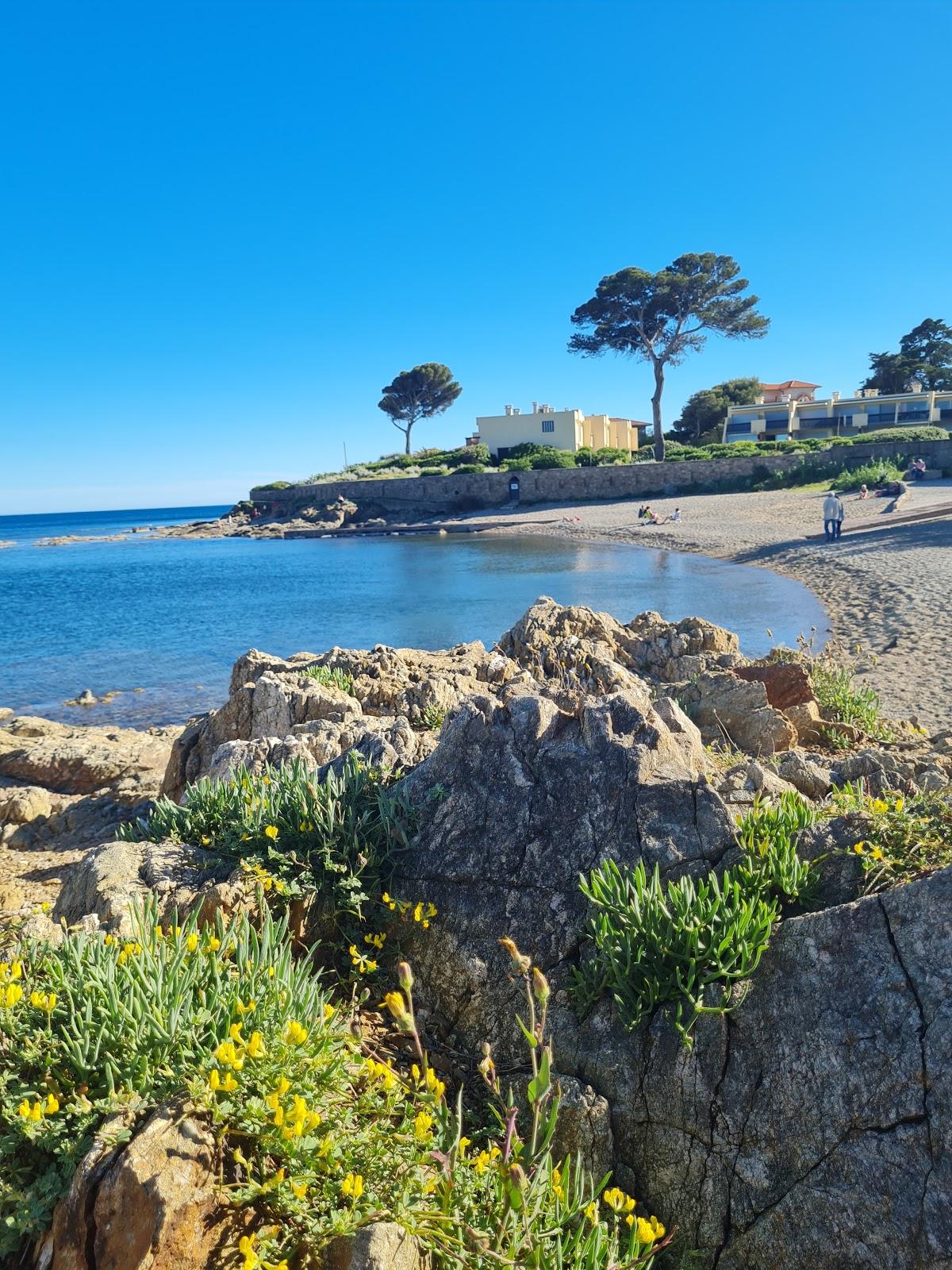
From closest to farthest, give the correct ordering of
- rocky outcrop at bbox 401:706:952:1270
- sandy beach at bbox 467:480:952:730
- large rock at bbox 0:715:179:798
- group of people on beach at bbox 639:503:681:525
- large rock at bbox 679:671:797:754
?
rocky outcrop at bbox 401:706:952:1270
large rock at bbox 679:671:797:754
large rock at bbox 0:715:179:798
sandy beach at bbox 467:480:952:730
group of people on beach at bbox 639:503:681:525

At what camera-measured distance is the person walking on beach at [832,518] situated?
1123 inches

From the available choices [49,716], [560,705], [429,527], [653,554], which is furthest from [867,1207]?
[429,527]

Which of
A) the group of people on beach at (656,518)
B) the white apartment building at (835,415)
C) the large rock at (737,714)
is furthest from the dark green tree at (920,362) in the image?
the large rock at (737,714)

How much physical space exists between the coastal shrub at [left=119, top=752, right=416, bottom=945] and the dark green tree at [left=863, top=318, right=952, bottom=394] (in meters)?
85.2

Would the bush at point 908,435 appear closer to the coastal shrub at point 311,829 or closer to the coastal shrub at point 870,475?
the coastal shrub at point 870,475

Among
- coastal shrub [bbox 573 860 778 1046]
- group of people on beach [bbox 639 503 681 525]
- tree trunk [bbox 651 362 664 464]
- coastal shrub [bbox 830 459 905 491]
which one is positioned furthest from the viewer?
tree trunk [bbox 651 362 664 464]

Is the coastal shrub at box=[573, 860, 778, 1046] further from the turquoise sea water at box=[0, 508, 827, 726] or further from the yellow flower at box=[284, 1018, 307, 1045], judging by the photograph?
the turquoise sea water at box=[0, 508, 827, 726]

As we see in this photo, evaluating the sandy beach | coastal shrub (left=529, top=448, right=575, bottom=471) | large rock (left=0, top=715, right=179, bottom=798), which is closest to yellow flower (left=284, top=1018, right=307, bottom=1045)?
large rock (left=0, top=715, right=179, bottom=798)

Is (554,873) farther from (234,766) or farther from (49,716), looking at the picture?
(49,716)

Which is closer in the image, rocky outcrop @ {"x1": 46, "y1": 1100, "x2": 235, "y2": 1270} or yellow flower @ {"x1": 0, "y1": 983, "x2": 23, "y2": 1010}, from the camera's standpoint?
rocky outcrop @ {"x1": 46, "y1": 1100, "x2": 235, "y2": 1270}

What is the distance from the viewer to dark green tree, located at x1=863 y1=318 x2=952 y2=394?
245 ft

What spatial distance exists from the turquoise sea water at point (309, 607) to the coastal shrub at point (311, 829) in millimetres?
11644

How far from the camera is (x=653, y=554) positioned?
35500 mm

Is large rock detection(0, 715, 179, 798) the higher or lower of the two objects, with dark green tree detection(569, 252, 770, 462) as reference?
lower
